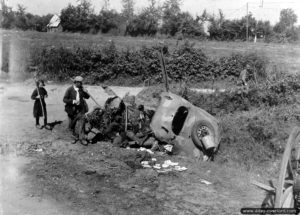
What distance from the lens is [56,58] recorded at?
898 inches

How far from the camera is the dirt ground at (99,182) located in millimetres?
6617

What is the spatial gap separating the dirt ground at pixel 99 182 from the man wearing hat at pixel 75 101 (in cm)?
54

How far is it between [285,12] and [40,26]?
30277mm

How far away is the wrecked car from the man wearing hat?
79.9 inches

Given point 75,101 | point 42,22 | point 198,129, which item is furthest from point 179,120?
point 42,22

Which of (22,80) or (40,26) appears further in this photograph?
(40,26)

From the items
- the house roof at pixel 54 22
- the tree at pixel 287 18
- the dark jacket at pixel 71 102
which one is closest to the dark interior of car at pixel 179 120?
the dark jacket at pixel 71 102

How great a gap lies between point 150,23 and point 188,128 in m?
31.9

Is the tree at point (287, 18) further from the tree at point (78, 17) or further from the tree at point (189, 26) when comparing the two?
the tree at point (78, 17)

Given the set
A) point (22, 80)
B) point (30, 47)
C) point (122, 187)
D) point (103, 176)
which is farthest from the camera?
point (30, 47)

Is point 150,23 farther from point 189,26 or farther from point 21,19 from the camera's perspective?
point 21,19

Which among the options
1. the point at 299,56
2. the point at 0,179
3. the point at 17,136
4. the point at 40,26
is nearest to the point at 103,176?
the point at 0,179

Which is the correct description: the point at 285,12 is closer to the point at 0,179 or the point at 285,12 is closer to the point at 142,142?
the point at 142,142

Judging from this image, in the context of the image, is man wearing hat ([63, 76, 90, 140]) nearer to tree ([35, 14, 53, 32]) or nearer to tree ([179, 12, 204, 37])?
tree ([179, 12, 204, 37])
